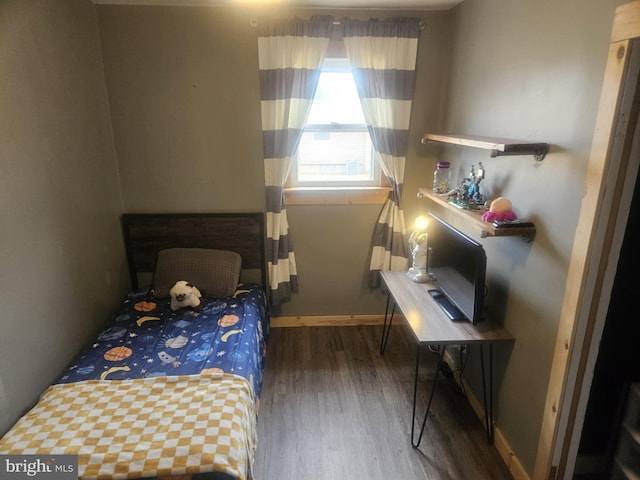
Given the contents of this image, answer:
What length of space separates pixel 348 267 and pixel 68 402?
80.4 inches

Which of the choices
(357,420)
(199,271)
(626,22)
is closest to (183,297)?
(199,271)

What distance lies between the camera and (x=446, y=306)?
2223 mm

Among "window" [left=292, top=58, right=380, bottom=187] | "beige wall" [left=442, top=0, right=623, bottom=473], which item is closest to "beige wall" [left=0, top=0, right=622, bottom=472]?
"beige wall" [left=442, top=0, right=623, bottom=473]

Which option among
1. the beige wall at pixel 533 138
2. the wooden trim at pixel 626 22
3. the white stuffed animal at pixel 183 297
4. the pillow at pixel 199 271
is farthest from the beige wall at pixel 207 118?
the wooden trim at pixel 626 22

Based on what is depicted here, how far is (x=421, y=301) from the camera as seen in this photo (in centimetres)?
231

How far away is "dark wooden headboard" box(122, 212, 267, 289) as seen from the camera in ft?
9.52

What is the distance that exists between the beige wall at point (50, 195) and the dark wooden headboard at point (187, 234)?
9.4 inches

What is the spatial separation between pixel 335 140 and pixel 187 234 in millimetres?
1360

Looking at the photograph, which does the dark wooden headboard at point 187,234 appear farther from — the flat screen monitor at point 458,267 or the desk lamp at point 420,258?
the flat screen monitor at point 458,267

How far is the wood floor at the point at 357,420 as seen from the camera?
1.95m

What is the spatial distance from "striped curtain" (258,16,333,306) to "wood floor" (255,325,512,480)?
0.83m

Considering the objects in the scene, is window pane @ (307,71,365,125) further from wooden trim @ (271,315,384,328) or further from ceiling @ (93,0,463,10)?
wooden trim @ (271,315,384,328)

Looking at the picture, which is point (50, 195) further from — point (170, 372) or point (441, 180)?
point (441, 180)

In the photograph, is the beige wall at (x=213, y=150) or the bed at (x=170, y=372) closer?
the bed at (x=170, y=372)
